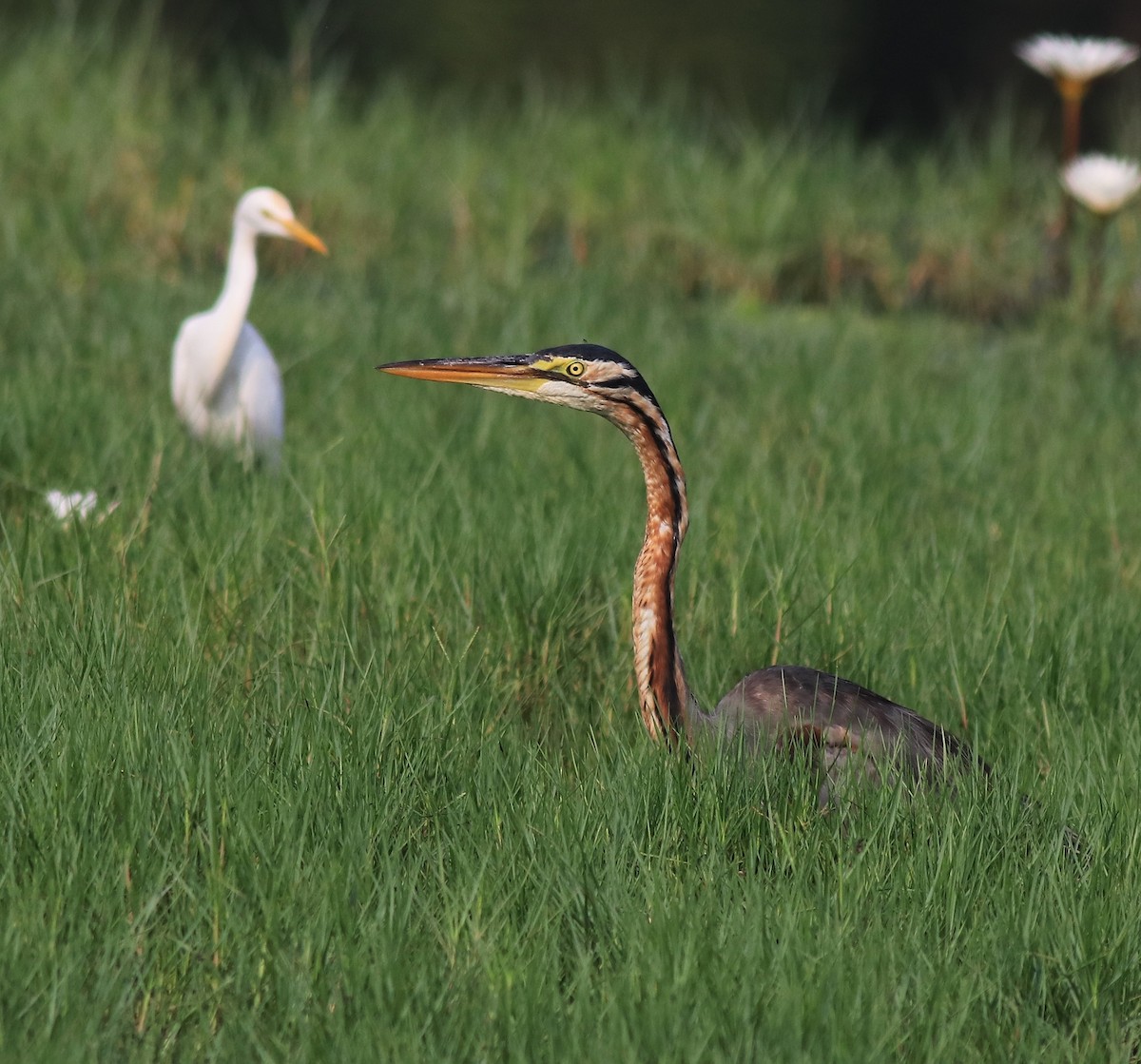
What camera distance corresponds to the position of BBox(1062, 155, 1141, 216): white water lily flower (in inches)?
294

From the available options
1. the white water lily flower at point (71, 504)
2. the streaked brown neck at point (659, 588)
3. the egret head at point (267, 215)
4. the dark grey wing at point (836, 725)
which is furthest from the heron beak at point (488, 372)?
the egret head at point (267, 215)

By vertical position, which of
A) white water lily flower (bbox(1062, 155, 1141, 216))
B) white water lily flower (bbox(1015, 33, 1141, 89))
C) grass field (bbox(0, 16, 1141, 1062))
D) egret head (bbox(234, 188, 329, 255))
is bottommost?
grass field (bbox(0, 16, 1141, 1062))

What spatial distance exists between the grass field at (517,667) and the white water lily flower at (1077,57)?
1306 millimetres

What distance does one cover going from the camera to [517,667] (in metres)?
4.02

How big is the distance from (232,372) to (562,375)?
2544mm

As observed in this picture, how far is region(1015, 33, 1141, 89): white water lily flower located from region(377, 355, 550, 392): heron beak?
5.21 metres

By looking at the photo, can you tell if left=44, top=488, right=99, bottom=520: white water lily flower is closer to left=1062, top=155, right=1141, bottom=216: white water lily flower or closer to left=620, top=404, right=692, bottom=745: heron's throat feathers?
left=620, top=404, right=692, bottom=745: heron's throat feathers

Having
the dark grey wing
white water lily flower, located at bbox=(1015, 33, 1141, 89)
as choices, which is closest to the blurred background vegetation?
white water lily flower, located at bbox=(1015, 33, 1141, 89)

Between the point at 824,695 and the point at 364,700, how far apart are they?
3.16 feet

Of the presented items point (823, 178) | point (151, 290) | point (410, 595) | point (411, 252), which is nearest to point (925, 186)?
point (823, 178)

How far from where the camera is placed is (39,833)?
2789mm

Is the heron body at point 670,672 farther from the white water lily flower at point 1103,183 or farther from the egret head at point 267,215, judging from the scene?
the white water lily flower at point 1103,183

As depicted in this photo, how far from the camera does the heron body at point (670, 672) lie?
3336mm

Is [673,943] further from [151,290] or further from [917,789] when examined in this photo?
[151,290]
